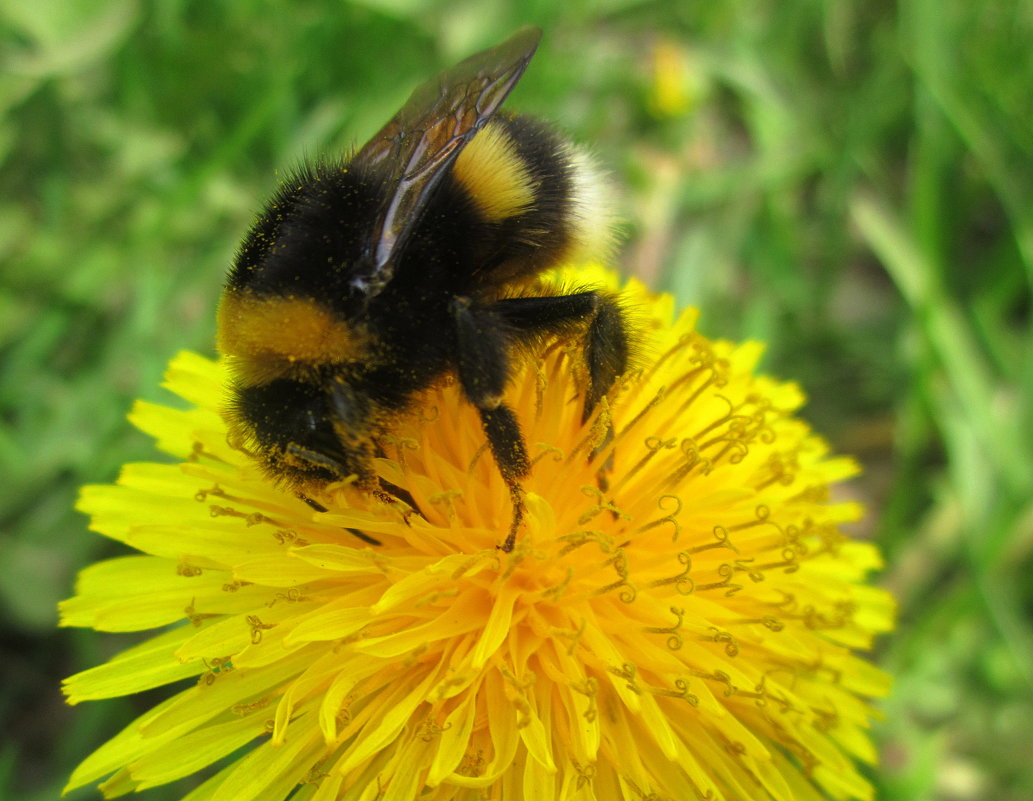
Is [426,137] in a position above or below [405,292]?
above

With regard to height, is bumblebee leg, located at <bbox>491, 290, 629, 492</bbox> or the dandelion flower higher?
bumblebee leg, located at <bbox>491, 290, 629, 492</bbox>

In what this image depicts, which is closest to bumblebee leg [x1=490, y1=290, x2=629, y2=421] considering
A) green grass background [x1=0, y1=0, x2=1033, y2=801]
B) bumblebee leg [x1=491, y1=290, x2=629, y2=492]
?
bumblebee leg [x1=491, y1=290, x2=629, y2=492]

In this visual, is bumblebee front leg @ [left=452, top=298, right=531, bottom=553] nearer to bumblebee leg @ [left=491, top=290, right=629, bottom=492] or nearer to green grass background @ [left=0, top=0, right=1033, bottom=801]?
bumblebee leg @ [left=491, top=290, right=629, bottom=492]

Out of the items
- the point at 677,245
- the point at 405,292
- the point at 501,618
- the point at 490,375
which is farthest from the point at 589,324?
the point at 677,245

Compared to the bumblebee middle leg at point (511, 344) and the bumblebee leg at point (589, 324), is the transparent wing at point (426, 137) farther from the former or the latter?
the bumblebee leg at point (589, 324)

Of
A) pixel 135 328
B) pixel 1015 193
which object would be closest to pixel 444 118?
pixel 135 328

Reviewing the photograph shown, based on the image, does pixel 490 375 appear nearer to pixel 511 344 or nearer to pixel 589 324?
pixel 511 344

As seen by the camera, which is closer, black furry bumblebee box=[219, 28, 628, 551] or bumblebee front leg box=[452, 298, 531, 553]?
black furry bumblebee box=[219, 28, 628, 551]
